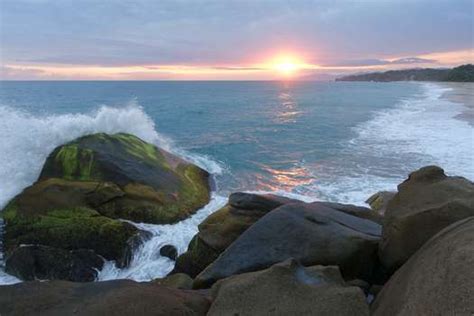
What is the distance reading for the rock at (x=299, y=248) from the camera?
637 cm

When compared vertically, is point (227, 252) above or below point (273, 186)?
above

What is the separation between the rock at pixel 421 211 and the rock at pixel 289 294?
1186mm

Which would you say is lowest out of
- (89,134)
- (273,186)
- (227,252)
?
(273,186)

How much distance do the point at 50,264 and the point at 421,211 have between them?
22.6ft

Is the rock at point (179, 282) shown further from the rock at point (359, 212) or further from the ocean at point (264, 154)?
the rock at point (359, 212)

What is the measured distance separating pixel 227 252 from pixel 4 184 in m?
7.24

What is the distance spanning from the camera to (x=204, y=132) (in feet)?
106

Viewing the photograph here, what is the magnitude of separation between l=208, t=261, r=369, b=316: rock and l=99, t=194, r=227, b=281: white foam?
4.24m

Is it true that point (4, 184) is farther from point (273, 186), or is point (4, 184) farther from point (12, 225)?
point (273, 186)

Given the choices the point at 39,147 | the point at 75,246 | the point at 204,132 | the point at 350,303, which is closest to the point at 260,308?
the point at 350,303

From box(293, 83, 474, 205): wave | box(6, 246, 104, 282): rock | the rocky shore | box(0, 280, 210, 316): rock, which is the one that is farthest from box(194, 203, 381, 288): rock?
box(293, 83, 474, 205): wave

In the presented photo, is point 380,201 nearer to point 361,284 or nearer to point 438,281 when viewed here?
point 361,284

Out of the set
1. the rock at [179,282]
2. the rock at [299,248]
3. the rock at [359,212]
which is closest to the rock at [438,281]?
the rock at [299,248]

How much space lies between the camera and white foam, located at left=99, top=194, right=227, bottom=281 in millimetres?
9031
